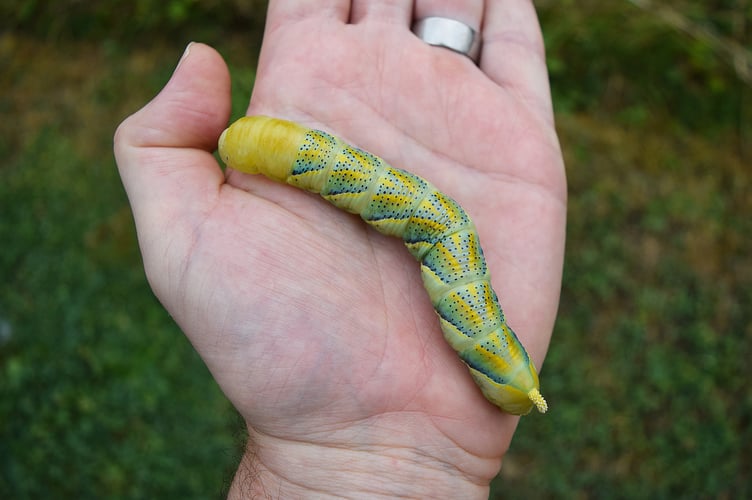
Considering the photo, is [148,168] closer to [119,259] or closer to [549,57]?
[119,259]

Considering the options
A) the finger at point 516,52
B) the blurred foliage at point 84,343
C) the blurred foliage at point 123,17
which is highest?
the finger at point 516,52

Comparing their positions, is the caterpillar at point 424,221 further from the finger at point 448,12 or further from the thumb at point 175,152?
the finger at point 448,12

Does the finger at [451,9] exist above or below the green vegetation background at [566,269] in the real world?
above

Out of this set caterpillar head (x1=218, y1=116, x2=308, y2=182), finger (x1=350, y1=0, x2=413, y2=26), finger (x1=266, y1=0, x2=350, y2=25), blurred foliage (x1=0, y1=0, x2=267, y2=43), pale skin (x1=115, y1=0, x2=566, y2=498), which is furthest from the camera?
blurred foliage (x1=0, y1=0, x2=267, y2=43)

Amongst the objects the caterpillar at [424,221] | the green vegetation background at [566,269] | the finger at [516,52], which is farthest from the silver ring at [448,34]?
the green vegetation background at [566,269]

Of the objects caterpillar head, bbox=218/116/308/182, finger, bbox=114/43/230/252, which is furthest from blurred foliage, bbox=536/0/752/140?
finger, bbox=114/43/230/252

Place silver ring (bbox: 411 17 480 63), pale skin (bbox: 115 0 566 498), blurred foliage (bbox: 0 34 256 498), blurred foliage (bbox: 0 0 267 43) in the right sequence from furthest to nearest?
blurred foliage (bbox: 0 0 267 43) < blurred foliage (bbox: 0 34 256 498) < silver ring (bbox: 411 17 480 63) < pale skin (bbox: 115 0 566 498)

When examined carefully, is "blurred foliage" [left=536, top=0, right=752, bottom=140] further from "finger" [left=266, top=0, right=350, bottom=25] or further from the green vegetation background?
"finger" [left=266, top=0, right=350, bottom=25]

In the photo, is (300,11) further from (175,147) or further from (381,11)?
(175,147)

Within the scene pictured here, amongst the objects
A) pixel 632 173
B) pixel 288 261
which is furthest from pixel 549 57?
pixel 288 261
